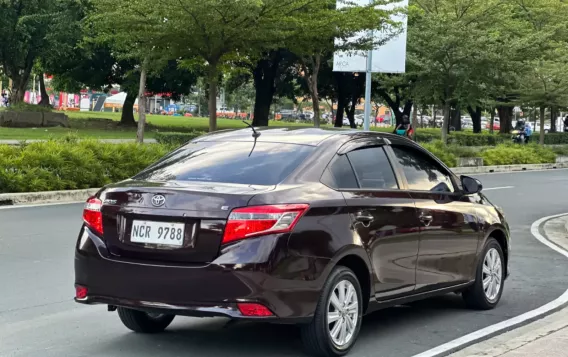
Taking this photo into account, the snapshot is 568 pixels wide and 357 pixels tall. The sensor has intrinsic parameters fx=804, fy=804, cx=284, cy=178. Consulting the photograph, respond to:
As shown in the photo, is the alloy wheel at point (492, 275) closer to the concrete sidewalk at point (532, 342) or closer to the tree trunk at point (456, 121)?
the concrete sidewalk at point (532, 342)

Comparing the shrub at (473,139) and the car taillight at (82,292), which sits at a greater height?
the shrub at (473,139)

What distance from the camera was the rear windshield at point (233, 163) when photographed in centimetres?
557

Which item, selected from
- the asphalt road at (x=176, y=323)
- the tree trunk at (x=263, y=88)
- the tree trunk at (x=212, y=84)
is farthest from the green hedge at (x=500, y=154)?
the asphalt road at (x=176, y=323)

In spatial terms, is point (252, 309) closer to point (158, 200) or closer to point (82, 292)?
point (158, 200)

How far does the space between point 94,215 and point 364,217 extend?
6.16 ft

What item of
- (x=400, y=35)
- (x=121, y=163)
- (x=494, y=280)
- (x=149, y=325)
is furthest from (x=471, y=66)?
(x=149, y=325)

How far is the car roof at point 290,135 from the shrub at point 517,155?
2559 cm

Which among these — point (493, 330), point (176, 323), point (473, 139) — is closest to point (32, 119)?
point (473, 139)

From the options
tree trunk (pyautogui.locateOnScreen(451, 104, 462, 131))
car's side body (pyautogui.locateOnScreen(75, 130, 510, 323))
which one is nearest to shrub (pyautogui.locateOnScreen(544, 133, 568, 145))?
tree trunk (pyautogui.locateOnScreen(451, 104, 462, 131))

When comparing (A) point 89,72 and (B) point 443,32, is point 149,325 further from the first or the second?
(A) point 89,72

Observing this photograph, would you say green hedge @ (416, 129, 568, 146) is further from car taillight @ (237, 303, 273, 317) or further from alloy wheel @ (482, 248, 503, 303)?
car taillight @ (237, 303, 273, 317)

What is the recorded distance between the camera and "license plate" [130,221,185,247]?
511 cm

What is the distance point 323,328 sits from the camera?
5324 millimetres

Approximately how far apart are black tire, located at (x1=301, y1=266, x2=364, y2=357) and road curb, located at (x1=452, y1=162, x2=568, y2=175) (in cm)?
2299
